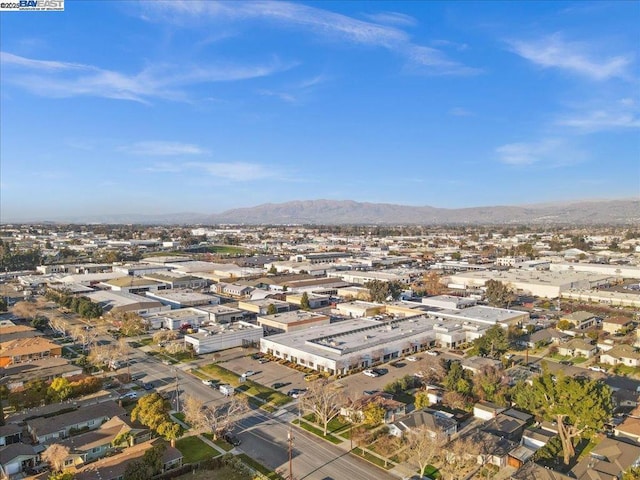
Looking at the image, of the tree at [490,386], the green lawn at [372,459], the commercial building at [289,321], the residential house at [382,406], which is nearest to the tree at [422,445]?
the green lawn at [372,459]

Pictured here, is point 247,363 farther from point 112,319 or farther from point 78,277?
point 78,277

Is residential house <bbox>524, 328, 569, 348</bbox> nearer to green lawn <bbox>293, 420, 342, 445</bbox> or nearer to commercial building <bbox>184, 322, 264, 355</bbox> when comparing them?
green lawn <bbox>293, 420, 342, 445</bbox>

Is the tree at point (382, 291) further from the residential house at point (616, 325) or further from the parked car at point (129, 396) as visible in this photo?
the parked car at point (129, 396)

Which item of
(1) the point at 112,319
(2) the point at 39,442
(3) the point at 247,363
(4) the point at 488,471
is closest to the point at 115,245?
(1) the point at 112,319

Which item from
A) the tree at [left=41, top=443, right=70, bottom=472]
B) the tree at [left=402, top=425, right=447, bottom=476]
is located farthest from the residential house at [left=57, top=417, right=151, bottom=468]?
the tree at [left=402, top=425, right=447, bottom=476]

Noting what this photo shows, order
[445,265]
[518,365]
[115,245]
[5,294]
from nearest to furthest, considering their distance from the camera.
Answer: [518,365]
[5,294]
[445,265]
[115,245]

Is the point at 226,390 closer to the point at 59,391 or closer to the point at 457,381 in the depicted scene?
the point at 59,391

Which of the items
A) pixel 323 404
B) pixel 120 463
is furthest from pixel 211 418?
pixel 323 404
